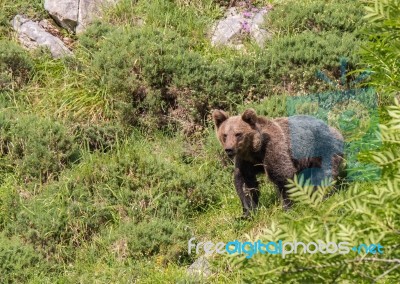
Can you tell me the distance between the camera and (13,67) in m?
10.6

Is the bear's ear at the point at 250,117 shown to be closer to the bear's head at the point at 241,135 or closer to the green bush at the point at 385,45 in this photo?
the bear's head at the point at 241,135

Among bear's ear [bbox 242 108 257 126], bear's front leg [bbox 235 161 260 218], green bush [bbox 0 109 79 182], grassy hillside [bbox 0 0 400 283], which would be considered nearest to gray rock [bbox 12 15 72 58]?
grassy hillside [bbox 0 0 400 283]

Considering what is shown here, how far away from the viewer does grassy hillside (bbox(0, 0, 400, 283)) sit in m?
8.15

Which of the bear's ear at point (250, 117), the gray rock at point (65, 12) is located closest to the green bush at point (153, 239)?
the bear's ear at point (250, 117)

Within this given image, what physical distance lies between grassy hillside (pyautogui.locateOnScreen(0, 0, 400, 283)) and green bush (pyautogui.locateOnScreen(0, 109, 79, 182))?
15 millimetres

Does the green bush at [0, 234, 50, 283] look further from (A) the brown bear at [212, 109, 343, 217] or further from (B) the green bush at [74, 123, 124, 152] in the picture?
(A) the brown bear at [212, 109, 343, 217]

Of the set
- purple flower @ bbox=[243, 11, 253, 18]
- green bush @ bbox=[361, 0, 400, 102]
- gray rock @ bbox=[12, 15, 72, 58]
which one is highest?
green bush @ bbox=[361, 0, 400, 102]

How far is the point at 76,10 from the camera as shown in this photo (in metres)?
11.6

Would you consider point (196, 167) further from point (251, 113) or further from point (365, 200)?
point (365, 200)

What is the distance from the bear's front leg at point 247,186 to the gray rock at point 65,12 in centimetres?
433

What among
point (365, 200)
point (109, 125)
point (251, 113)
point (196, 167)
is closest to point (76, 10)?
point (109, 125)

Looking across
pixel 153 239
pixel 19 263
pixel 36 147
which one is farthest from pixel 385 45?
pixel 36 147

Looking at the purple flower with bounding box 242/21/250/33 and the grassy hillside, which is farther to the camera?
the purple flower with bounding box 242/21/250/33

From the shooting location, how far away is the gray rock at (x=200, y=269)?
736cm
